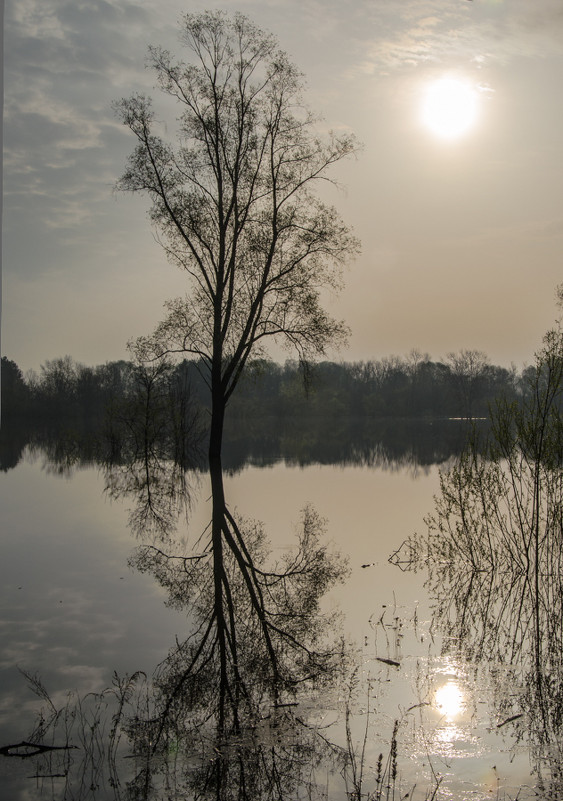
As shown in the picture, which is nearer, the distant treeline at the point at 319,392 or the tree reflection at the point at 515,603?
the tree reflection at the point at 515,603

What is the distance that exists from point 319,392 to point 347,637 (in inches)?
3183

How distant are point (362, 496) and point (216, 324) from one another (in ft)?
29.9

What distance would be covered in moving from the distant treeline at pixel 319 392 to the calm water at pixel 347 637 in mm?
41417

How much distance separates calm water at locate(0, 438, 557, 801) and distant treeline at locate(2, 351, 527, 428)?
41417 millimetres

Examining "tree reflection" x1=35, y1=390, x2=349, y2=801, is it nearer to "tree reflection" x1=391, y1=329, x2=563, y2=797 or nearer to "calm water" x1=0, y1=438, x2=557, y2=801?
"calm water" x1=0, y1=438, x2=557, y2=801

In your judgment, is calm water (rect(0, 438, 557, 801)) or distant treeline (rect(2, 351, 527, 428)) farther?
distant treeline (rect(2, 351, 527, 428))

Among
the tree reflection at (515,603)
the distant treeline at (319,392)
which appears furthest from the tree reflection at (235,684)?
the distant treeline at (319,392)

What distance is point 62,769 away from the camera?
3430 mm

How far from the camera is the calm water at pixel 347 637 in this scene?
11.4 ft

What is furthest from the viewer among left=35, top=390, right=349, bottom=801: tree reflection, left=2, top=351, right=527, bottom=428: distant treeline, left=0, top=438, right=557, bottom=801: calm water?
left=2, top=351, right=527, bottom=428: distant treeline

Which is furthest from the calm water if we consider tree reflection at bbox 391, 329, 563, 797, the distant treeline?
the distant treeline

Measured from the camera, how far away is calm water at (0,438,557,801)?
137 inches

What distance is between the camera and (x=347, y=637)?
541 centimetres

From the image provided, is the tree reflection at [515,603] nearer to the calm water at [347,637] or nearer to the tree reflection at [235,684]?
the calm water at [347,637]
